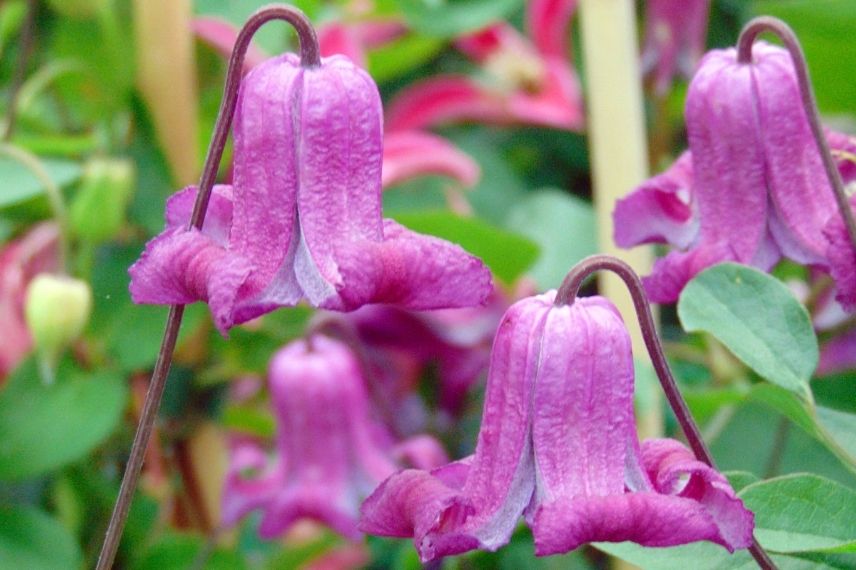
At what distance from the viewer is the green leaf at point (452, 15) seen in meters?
1.11

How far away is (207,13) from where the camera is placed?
967 mm

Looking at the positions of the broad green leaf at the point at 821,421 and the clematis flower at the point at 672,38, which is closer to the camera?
the broad green leaf at the point at 821,421

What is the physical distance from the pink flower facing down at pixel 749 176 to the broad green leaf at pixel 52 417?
1.42 feet

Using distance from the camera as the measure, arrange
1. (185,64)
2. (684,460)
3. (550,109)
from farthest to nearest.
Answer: (550,109) < (185,64) < (684,460)

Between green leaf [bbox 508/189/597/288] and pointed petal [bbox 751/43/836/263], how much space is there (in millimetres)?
434

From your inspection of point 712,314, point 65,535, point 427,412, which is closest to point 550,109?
point 427,412

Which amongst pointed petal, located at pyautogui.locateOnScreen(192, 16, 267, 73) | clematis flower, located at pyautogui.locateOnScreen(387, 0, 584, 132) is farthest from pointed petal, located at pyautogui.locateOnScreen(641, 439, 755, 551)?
clematis flower, located at pyautogui.locateOnScreen(387, 0, 584, 132)

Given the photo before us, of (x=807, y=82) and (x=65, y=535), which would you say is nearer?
(x=807, y=82)

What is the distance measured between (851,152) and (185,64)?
576mm

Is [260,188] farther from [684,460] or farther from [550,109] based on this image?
[550,109]

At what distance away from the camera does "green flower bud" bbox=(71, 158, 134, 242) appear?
938 mm

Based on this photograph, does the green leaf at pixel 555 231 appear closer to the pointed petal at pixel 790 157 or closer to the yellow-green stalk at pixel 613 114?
the yellow-green stalk at pixel 613 114

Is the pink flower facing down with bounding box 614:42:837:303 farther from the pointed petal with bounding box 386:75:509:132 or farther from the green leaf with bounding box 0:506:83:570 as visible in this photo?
the pointed petal with bounding box 386:75:509:132

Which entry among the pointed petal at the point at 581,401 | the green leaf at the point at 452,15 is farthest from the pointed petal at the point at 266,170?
the green leaf at the point at 452,15
